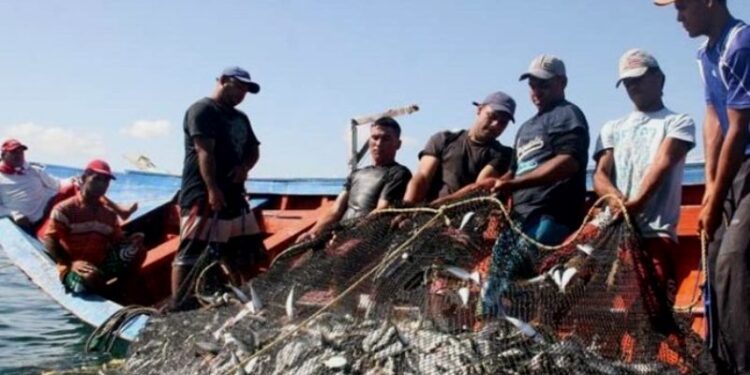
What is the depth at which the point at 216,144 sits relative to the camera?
322 inches

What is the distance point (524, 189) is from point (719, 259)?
2140 mm

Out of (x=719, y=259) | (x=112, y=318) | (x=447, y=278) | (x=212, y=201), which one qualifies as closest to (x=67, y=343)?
(x=112, y=318)

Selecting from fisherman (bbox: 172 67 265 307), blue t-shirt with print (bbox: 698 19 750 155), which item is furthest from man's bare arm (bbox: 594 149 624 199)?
fisherman (bbox: 172 67 265 307)

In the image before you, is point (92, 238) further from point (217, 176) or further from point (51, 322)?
point (51, 322)

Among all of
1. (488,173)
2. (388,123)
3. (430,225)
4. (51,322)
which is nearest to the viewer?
(430,225)

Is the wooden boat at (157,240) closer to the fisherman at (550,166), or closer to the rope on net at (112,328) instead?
the rope on net at (112,328)

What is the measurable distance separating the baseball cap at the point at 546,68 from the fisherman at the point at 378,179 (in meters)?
1.67

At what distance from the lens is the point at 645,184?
5.68 meters

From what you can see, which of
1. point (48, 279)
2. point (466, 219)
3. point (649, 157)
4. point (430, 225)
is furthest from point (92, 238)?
point (649, 157)

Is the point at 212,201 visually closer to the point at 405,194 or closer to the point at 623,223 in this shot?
the point at 405,194

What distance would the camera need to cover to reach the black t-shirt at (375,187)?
777 cm

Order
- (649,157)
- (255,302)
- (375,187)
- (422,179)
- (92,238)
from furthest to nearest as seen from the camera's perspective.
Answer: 1. (92,238)
2. (375,187)
3. (422,179)
4. (649,157)
5. (255,302)

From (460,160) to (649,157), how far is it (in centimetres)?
167

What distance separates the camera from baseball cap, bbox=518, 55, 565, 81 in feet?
21.9
